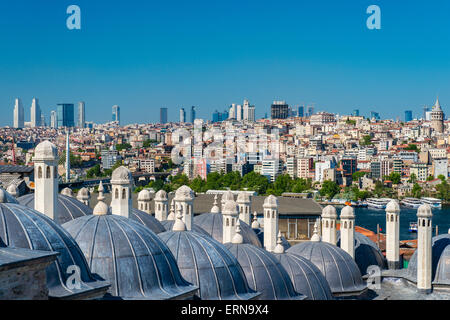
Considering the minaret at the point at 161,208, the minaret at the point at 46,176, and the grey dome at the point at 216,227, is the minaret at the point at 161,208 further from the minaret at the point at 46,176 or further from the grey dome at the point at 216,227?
the minaret at the point at 46,176

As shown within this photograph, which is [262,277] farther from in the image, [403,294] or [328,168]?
[328,168]

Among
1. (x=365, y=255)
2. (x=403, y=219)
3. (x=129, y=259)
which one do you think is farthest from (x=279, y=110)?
(x=129, y=259)

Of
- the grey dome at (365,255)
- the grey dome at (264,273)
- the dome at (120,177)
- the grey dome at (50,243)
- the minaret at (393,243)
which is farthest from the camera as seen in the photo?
the minaret at (393,243)

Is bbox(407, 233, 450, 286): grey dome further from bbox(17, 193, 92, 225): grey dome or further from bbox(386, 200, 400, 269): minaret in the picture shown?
bbox(17, 193, 92, 225): grey dome

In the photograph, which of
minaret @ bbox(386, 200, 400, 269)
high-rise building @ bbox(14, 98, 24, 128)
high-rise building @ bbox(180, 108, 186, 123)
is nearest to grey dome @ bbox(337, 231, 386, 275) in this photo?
minaret @ bbox(386, 200, 400, 269)

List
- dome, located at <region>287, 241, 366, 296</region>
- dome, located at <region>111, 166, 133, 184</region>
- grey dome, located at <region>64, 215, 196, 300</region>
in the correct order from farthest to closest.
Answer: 1. dome, located at <region>287, 241, 366, 296</region>
2. dome, located at <region>111, 166, 133, 184</region>
3. grey dome, located at <region>64, 215, 196, 300</region>

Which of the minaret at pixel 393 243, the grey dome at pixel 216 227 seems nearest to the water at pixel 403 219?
the minaret at pixel 393 243

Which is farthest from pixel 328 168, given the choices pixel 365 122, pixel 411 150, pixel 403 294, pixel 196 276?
pixel 196 276
